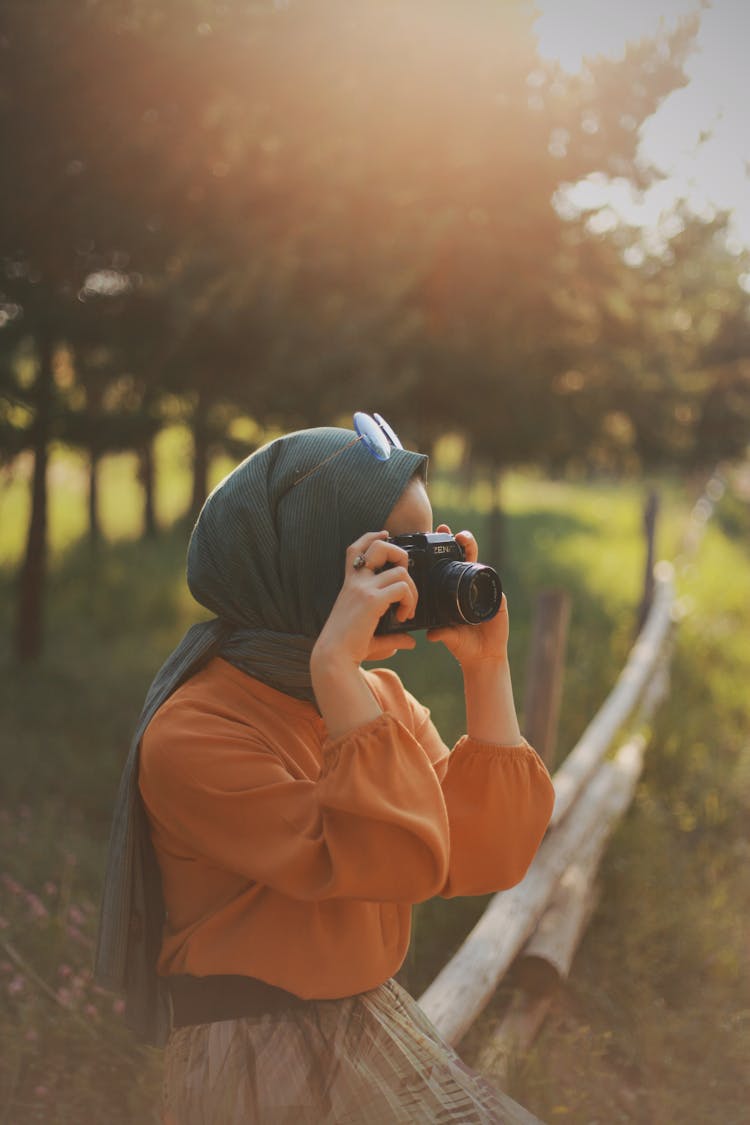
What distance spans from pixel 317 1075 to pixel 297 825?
17.1 inches

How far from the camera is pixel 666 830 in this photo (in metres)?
5.20

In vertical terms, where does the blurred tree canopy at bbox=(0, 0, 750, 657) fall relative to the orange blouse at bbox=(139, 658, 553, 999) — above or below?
above

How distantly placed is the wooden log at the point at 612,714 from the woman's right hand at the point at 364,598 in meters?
1.65

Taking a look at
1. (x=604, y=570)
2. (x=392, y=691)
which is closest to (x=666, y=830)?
(x=392, y=691)

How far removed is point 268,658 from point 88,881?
3.04m

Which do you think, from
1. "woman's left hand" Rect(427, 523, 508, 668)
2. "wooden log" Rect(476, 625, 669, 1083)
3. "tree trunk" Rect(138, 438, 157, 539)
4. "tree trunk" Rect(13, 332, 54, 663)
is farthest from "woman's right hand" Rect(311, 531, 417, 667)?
"tree trunk" Rect(138, 438, 157, 539)

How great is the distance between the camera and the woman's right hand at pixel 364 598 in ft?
4.89

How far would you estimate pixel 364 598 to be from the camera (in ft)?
4.95

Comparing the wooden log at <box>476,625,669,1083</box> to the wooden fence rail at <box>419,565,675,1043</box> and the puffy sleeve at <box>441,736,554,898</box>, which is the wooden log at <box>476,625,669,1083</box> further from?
the puffy sleeve at <box>441,736,554,898</box>

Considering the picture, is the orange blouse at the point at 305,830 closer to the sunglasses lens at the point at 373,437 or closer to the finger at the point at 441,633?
the finger at the point at 441,633

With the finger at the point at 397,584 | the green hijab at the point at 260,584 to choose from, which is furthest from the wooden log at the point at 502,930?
the finger at the point at 397,584

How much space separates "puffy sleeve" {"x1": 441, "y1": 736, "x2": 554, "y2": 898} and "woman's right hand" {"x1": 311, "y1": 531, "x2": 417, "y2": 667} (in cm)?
34

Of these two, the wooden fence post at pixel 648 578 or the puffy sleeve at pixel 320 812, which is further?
the wooden fence post at pixel 648 578

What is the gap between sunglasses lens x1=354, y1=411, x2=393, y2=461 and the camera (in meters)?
1.66
